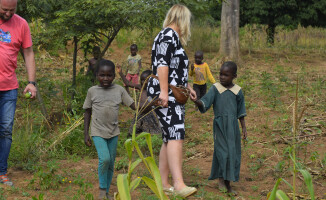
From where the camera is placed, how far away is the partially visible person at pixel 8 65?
4.39 meters

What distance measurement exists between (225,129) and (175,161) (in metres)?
0.73

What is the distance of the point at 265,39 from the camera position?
62.6 feet

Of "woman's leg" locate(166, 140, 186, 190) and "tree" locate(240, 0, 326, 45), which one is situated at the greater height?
"tree" locate(240, 0, 326, 45)

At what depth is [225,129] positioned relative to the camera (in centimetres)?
469

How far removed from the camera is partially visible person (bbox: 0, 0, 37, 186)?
439 centimetres

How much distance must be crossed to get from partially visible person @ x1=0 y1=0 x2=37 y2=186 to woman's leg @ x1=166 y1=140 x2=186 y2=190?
1.49 meters

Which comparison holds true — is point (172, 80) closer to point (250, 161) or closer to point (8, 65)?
point (8, 65)

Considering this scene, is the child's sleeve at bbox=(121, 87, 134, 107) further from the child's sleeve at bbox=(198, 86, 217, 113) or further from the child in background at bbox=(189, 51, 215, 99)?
the child in background at bbox=(189, 51, 215, 99)

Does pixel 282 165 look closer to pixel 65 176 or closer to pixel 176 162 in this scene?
pixel 176 162

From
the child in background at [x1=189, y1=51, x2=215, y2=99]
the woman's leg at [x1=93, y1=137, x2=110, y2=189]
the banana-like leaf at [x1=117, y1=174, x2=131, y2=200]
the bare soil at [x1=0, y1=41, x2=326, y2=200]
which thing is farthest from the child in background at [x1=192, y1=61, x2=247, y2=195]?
the child in background at [x1=189, y1=51, x2=215, y2=99]

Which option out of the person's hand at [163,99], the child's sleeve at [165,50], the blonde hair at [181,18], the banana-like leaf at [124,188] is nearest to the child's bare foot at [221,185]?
the person's hand at [163,99]

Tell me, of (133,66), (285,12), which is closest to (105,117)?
(133,66)

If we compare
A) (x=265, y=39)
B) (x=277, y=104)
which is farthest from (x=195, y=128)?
(x=265, y=39)

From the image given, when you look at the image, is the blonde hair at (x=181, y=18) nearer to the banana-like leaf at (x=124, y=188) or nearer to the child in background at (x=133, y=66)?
the banana-like leaf at (x=124, y=188)
